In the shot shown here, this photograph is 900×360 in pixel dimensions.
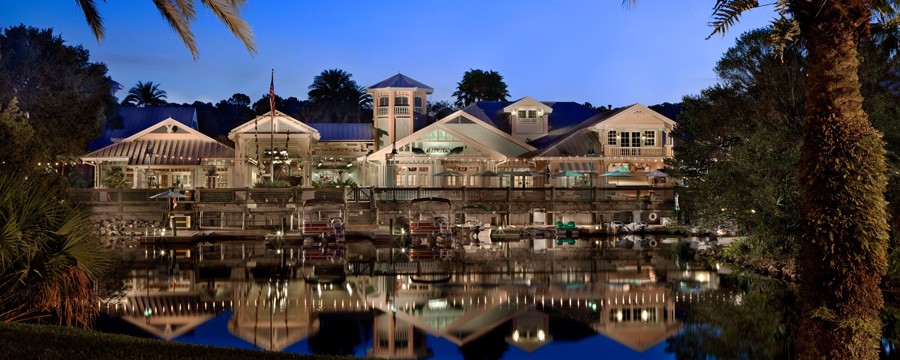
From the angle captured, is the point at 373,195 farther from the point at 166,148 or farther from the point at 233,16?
the point at 233,16

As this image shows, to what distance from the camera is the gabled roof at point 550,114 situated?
210 feet

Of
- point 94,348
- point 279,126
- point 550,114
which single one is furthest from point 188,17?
point 550,114

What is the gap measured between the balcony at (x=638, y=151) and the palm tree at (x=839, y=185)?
47.7m

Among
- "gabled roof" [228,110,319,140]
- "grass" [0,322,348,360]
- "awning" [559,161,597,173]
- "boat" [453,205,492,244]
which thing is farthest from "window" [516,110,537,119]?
"grass" [0,322,348,360]

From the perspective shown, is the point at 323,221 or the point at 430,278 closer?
the point at 430,278

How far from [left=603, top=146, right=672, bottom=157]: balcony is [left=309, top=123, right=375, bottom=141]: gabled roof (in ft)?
54.1

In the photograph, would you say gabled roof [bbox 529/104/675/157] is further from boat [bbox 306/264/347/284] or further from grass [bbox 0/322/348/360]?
grass [bbox 0/322/348/360]

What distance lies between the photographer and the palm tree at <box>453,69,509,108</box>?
311 feet

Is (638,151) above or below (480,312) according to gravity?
above

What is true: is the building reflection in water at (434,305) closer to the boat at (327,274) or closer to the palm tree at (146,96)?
the boat at (327,274)

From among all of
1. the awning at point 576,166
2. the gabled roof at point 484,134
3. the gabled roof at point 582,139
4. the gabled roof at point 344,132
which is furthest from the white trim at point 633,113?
the gabled roof at point 344,132

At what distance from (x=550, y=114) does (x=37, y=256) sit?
55.2 meters

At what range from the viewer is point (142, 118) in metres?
66.1

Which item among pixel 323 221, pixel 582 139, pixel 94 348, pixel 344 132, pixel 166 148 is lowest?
pixel 94 348
